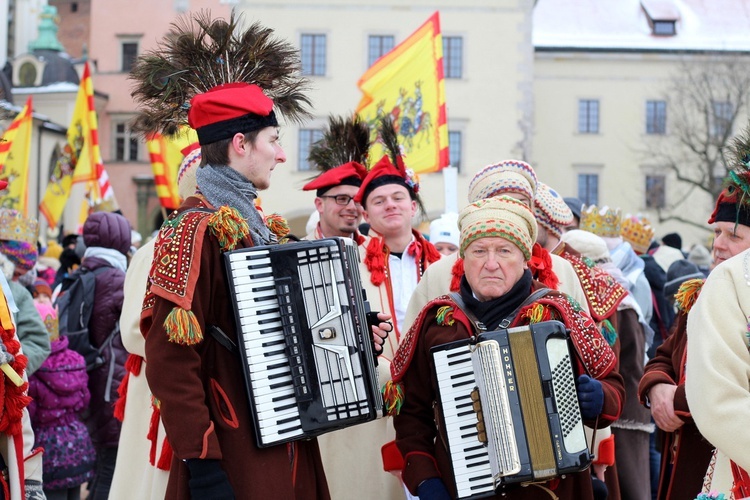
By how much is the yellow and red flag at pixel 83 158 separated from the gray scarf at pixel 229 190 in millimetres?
9785

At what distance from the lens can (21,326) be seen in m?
5.84

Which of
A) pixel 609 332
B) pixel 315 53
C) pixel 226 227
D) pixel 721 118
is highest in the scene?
pixel 315 53

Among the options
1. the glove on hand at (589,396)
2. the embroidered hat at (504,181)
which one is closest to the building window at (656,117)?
the embroidered hat at (504,181)

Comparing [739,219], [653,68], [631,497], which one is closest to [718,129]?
[653,68]

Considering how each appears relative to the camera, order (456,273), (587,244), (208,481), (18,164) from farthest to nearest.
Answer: (18,164) → (587,244) → (456,273) → (208,481)

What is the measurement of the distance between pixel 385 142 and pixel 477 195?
73 centimetres

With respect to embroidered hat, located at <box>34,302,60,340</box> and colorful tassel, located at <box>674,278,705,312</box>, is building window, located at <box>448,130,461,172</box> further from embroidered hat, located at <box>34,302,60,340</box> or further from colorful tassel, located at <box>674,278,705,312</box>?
colorful tassel, located at <box>674,278,705,312</box>

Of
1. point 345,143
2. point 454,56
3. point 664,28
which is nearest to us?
point 345,143

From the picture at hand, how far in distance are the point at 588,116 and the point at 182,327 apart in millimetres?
40200

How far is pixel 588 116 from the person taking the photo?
4228cm

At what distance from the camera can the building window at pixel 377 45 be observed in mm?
36094

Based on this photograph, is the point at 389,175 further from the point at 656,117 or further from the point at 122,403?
the point at 656,117

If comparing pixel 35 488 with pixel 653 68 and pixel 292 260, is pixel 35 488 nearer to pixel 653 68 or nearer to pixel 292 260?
pixel 292 260

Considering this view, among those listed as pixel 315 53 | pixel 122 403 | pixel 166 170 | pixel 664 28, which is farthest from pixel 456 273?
pixel 664 28
